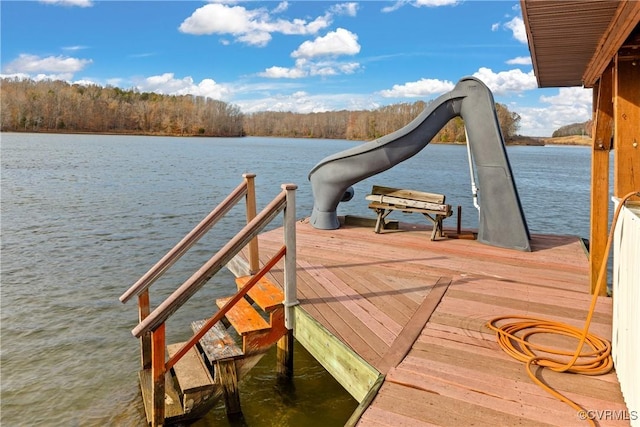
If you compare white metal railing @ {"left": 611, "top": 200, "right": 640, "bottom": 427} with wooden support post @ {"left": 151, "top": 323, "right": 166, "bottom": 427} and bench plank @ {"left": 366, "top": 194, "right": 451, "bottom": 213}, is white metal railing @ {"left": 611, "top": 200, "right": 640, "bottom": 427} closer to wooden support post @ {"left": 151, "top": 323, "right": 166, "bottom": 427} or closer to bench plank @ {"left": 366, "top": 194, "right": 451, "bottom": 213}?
wooden support post @ {"left": 151, "top": 323, "right": 166, "bottom": 427}

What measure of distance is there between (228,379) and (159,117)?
10770 cm

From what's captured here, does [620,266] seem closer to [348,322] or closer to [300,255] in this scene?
[348,322]

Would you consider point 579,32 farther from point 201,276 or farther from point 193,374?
point 193,374

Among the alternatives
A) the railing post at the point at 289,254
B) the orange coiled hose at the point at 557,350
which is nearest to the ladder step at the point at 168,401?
the railing post at the point at 289,254

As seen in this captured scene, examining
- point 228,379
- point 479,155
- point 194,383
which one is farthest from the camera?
point 479,155

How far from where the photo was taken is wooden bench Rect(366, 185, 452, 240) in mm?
7371

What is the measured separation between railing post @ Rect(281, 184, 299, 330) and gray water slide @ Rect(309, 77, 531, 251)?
11.4 feet

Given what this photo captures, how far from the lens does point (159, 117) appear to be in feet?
336

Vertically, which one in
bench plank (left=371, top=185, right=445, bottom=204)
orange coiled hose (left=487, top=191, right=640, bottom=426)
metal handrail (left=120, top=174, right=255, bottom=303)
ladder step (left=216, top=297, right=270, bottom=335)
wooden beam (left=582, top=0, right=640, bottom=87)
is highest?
wooden beam (left=582, top=0, right=640, bottom=87)

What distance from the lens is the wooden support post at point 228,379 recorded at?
3.91 meters

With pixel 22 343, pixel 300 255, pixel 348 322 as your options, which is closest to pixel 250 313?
pixel 348 322

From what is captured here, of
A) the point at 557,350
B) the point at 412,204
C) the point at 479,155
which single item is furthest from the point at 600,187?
the point at 412,204

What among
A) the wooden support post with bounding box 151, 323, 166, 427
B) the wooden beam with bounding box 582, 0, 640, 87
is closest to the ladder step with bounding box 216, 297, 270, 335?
the wooden support post with bounding box 151, 323, 166, 427

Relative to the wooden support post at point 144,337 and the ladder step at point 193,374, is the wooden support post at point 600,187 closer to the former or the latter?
the ladder step at point 193,374
